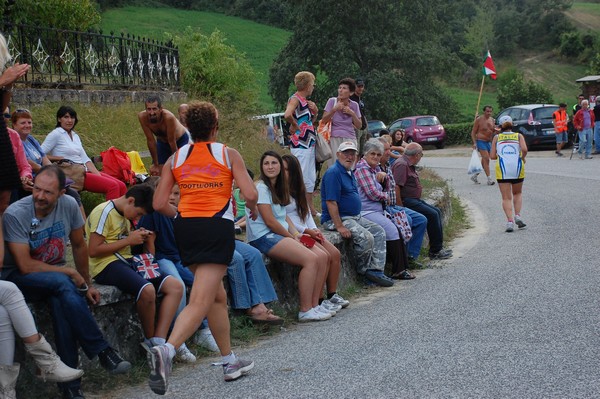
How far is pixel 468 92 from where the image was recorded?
71.1 meters

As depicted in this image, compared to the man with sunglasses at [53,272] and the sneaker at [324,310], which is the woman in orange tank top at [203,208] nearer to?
the man with sunglasses at [53,272]

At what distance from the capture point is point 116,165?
10133mm

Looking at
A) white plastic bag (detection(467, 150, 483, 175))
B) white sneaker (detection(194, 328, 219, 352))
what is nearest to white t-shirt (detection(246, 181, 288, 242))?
white sneaker (detection(194, 328, 219, 352))

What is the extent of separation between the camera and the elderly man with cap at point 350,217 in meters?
9.66

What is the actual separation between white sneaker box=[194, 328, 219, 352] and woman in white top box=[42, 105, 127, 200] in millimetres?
2639

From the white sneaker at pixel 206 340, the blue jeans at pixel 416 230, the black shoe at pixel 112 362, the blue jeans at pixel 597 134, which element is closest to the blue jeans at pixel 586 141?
the blue jeans at pixel 597 134

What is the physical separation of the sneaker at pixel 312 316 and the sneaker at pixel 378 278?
1791 mm

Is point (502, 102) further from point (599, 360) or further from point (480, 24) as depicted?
point (599, 360)

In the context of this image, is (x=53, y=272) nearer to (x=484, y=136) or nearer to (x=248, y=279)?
(x=248, y=279)

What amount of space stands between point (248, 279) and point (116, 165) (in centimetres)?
309

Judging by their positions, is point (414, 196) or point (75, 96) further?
point (75, 96)

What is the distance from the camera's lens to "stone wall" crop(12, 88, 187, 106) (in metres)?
12.6

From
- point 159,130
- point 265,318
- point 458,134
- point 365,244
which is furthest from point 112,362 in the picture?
point 458,134

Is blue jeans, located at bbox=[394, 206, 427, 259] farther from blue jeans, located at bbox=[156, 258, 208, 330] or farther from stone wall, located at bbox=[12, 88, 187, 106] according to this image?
stone wall, located at bbox=[12, 88, 187, 106]
